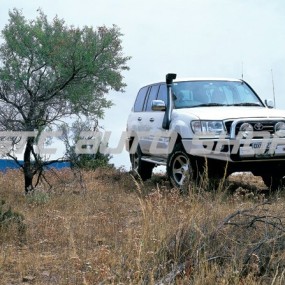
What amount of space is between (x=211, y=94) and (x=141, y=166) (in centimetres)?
304

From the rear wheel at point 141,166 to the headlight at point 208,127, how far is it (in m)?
3.71

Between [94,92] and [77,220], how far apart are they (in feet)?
→ 19.0

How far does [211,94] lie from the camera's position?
1134cm

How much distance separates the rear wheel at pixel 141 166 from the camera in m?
13.6

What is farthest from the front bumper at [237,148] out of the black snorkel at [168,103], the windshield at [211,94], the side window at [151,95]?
the side window at [151,95]

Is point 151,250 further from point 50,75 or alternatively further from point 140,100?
point 140,100

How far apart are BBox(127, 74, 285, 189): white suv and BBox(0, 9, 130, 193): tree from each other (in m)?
1.28

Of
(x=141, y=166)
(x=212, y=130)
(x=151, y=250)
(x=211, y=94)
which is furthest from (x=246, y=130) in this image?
(x=151, y=250)

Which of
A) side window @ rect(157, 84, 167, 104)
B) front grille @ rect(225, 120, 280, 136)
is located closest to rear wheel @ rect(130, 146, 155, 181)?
side window @ rect(157, 84, 167, 104)

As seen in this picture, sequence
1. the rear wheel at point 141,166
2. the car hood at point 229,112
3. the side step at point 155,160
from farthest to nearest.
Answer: the rear wheel at point 141,166 → the side step at point 155,160 → the car hood at point 229,112

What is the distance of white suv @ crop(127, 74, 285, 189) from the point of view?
31.7 feet

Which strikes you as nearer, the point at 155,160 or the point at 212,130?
the point at 212,130

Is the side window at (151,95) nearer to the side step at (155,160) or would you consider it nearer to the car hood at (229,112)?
the side step at (155,160)

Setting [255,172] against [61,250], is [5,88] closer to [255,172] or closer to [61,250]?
[255,172]
